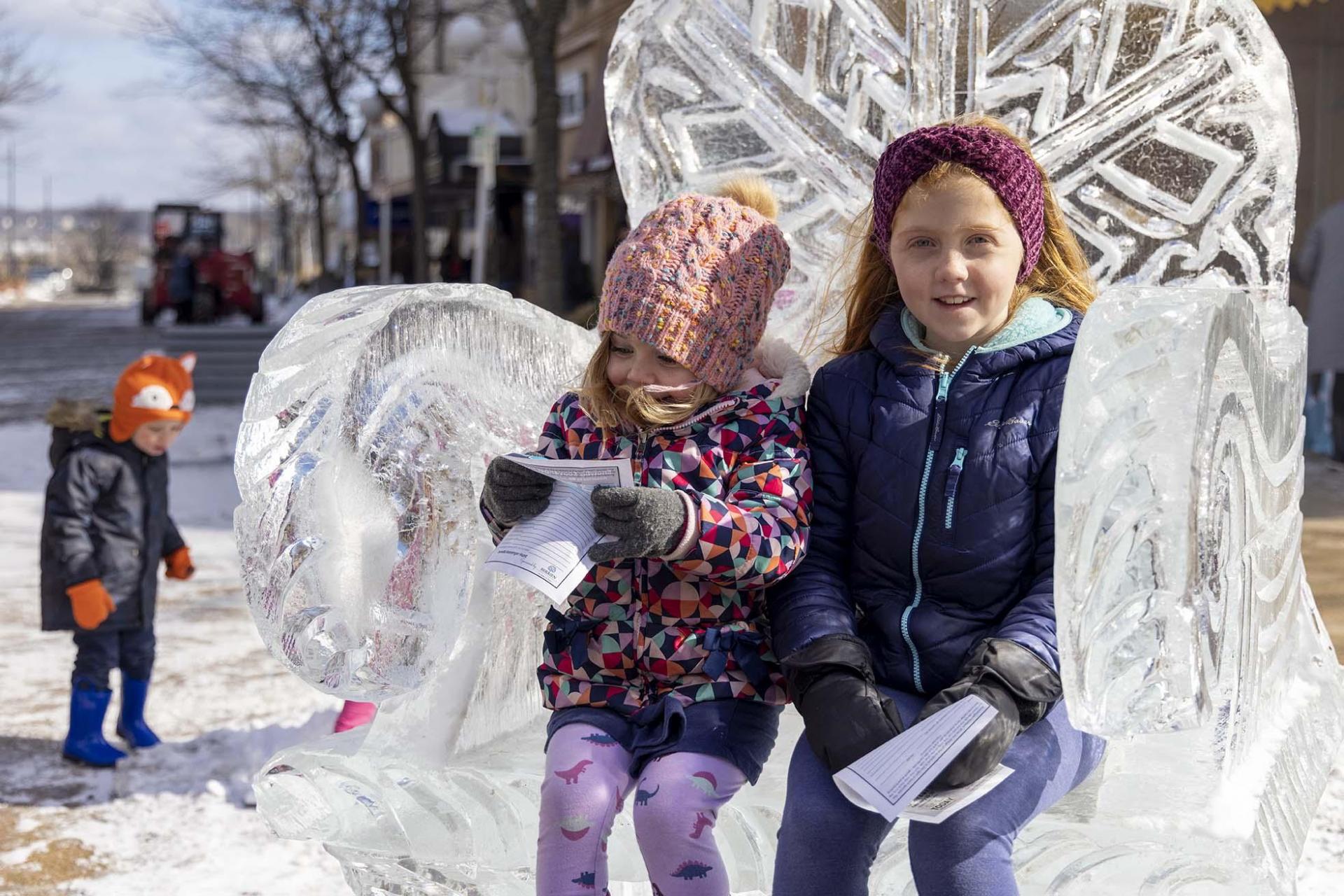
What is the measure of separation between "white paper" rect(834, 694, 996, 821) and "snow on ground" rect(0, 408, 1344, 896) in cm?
151

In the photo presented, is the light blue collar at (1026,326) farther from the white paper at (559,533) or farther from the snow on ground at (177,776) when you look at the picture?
the snow on ground at (177,776)

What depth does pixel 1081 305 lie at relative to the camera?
87.7 inches

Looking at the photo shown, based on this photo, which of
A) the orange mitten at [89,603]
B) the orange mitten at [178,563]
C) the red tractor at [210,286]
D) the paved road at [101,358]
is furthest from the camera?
the red tractor at [210,286]

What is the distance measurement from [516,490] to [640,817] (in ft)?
1.58

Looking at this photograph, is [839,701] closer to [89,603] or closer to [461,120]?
[89,603]

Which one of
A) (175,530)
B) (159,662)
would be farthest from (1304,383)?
(159,662)

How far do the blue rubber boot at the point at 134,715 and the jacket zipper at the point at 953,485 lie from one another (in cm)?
266

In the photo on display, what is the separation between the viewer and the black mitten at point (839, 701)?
180 centimetres

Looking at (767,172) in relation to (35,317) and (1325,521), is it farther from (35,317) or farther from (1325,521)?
(35,317)

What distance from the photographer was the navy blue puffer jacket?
77.3 inches

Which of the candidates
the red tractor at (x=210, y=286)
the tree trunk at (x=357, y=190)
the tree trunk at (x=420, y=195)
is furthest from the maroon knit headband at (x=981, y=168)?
the tree trunk at (x=357, y=190)

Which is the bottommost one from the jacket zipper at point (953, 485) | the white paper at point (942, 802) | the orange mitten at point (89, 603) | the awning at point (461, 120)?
the orange mitten at point (89, 603)

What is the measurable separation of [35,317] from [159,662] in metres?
35.9

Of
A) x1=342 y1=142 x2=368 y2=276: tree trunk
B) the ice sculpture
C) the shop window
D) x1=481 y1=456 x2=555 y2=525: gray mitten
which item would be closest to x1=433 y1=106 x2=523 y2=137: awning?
the shop window
